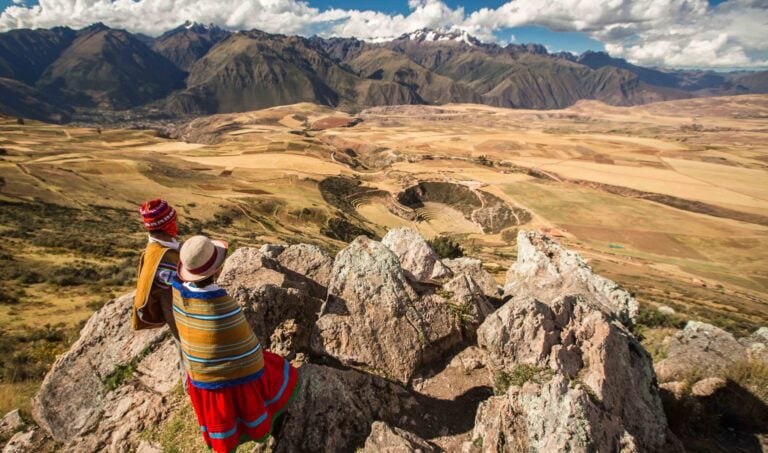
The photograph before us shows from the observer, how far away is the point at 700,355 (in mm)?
14406

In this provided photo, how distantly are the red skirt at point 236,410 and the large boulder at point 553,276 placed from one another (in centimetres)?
1108

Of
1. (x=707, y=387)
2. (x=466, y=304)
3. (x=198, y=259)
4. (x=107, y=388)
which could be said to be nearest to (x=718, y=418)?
(x=707, y=387)

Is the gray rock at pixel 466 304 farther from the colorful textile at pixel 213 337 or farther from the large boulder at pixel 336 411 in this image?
the colorful textile at pixel 213 337

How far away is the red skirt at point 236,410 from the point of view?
6000mm

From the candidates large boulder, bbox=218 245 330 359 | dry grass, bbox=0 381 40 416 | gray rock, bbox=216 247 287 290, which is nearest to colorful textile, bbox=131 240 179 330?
large boulder, bbox=218 245 330 359

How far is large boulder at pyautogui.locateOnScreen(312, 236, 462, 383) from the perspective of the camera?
31.7ft

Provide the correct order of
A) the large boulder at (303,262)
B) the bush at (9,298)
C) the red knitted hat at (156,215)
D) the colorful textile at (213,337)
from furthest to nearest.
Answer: the bush at (9,298) → the large boulder at (303,262) → the red knitted hat at (156,215) → the colorful textile at (213,337)

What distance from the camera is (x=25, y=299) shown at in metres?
22.4

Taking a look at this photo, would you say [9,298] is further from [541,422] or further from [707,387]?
[707,387]

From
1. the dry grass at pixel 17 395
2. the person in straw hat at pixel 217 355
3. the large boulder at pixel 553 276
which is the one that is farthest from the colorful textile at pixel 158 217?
the large boulder at pixel 553 276

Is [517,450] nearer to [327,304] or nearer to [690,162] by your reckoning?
[327,304]

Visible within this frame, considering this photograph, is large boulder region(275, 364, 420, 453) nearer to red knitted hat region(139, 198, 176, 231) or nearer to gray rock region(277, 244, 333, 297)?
red knitted hat region(139, 198, 176, 231)

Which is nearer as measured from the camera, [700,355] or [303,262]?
[303,262]

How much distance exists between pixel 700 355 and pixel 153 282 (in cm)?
1812
